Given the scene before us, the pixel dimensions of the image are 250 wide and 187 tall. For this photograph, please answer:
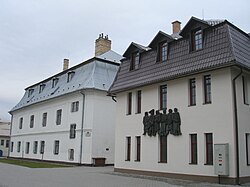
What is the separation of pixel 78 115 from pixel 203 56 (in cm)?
1691

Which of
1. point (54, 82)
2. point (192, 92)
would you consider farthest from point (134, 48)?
point (54, 82)

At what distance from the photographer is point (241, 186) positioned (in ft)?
48.2

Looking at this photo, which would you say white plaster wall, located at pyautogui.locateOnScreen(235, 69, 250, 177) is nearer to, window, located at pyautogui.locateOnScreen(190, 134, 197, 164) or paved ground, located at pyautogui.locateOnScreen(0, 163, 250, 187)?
paved ground, located at pyautogui.locateOnScreen(0, 163, 250, 187)

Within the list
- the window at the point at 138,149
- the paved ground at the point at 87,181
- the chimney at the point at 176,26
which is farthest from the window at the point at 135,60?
the paved ground at the point at 87,181

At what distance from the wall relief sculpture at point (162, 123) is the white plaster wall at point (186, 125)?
11.6 inches

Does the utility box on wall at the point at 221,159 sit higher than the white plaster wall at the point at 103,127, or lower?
lower

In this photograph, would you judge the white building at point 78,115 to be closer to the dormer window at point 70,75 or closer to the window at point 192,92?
the dormer window at point 70,75

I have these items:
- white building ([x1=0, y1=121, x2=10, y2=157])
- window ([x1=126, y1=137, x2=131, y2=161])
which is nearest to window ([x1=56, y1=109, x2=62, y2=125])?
window ([x1=126, y1=137, x2=131, y2=161])

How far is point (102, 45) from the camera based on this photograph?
122 ft

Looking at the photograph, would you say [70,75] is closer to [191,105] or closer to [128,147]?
[128,147]

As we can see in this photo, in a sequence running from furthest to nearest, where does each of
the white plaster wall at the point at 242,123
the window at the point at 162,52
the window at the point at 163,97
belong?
the window at the point at 162,52, the window at the point at 163,97, the white plaster wall at the point at 242,123

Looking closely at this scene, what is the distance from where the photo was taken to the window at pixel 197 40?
59.6ft

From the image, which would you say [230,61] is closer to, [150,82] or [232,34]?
[232,34]

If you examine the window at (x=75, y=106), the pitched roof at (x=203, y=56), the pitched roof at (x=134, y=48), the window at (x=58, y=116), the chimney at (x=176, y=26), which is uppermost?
the chimney at (x=176, y=26)
